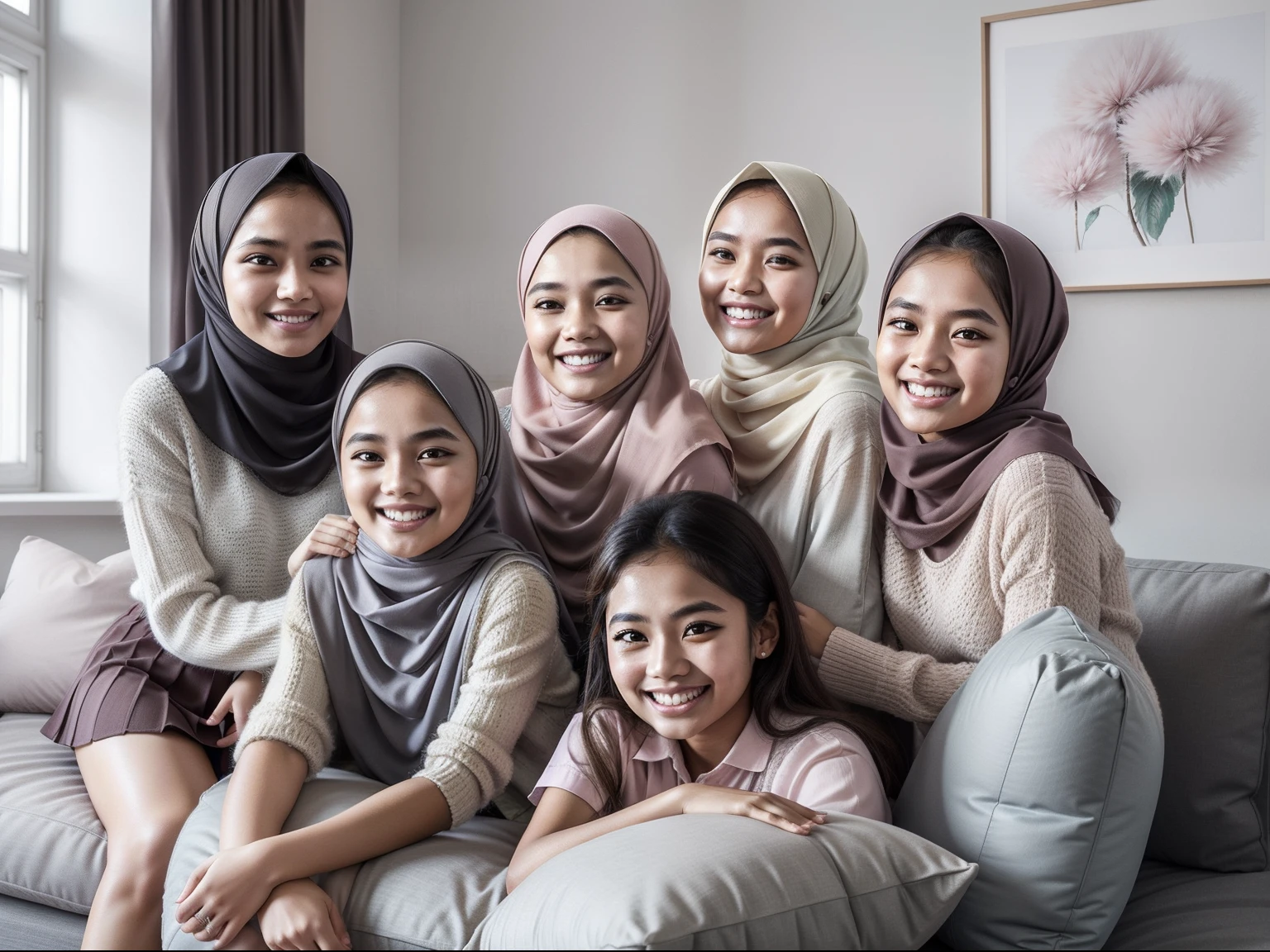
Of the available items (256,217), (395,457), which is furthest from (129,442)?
(395,457)

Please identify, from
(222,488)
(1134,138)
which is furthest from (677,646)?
(1134,138)

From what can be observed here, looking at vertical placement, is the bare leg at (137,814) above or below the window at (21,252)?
below

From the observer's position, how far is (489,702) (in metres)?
1.64

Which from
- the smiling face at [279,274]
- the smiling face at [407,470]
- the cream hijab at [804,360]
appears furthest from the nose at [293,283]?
the cream hijab at [804,360]

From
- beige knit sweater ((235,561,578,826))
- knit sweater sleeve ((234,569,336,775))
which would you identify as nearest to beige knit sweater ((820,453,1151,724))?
beige knit sweater ((235,561,578,826))

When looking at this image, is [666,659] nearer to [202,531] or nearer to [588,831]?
[588,831]

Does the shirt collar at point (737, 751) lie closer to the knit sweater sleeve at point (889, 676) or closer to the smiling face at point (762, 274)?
the knit sweater sleeve at point (889, 676)

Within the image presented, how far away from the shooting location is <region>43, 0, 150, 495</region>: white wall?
Result: 130 inches

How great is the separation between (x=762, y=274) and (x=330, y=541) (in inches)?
37.8

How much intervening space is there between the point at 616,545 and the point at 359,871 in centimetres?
59

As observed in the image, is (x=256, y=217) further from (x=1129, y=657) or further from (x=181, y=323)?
(x=1129, y=657)

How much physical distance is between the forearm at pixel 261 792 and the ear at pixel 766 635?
0.72m

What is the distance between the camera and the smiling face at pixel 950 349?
172cm

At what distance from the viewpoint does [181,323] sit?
322 centimetres
